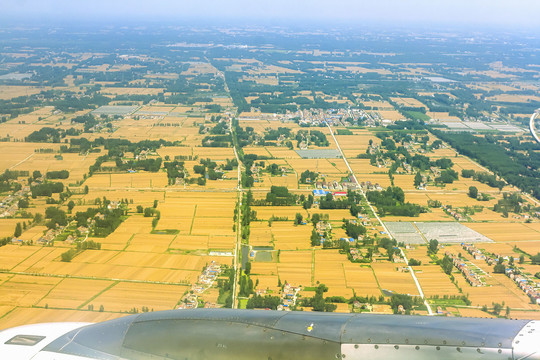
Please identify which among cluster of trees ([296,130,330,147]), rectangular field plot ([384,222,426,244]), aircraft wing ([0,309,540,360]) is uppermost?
aircraft wing ([0,309,540,360])

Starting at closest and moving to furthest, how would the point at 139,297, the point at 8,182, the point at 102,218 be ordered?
the point at 139,297 < the point at 102,218 < the point at 8,182

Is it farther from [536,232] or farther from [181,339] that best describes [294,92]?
[181,339]

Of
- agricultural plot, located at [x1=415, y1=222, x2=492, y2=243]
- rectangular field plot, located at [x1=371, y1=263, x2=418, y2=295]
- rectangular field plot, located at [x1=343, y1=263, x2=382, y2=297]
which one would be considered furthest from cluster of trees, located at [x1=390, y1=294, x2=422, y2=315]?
agricultural plot, located at [x1=415, y1=222, x2=492, y2=243]

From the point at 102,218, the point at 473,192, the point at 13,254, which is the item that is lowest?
the point at 13,254

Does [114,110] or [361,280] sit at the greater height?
[114,110]

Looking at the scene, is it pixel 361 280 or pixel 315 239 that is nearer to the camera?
pixel 361 280

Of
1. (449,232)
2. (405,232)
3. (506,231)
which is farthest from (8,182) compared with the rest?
(506,231)

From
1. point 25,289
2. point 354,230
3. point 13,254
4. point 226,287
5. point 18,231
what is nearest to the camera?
point 25,289

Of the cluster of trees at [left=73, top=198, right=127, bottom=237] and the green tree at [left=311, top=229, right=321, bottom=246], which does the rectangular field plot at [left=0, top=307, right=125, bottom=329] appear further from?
the green tree at [left=311, top=229, right=321, bottom=246]

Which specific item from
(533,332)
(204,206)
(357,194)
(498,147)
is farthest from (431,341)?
(498,147)

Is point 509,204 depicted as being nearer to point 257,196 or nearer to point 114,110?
point 257,196
